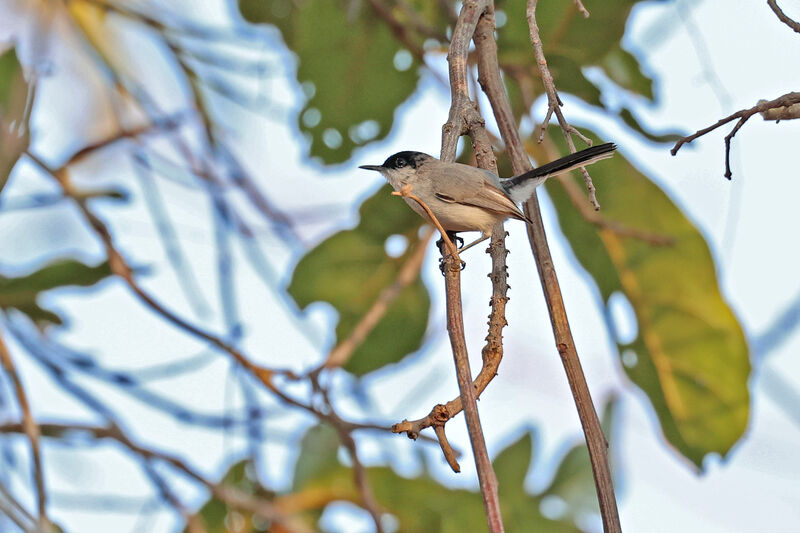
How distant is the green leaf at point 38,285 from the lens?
2.13m

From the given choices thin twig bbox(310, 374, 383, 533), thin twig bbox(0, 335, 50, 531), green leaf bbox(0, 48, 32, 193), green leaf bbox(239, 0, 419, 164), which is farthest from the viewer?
green leaf bbox(239, 0, 419, 164)

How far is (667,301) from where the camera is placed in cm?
197

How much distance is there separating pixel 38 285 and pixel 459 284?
5.15 feet

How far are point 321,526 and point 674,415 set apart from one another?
1010mm

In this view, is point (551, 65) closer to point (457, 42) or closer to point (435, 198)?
point (435, 198)

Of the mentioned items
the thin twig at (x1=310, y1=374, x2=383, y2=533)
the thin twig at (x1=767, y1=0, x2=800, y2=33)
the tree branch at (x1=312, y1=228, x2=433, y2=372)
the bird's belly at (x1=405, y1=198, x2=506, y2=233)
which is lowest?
the thin twig at (x1=310, y1=374, x2=383, y2=533)

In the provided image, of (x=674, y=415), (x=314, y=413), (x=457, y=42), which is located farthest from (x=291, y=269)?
(x=457, y=42)

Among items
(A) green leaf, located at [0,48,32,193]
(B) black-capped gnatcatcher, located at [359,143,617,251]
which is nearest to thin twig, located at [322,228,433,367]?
(B) black-capped gnatcatcher, located at [359,143,617,251]

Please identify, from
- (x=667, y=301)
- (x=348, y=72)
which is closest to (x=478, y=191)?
(x=667, y=301)

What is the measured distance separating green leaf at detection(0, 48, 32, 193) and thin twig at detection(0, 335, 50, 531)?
0.36 metres

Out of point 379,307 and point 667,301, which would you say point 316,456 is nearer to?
point 379,307

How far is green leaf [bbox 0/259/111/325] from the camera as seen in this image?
7.00 feet

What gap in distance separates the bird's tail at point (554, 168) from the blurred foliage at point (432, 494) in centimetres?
84

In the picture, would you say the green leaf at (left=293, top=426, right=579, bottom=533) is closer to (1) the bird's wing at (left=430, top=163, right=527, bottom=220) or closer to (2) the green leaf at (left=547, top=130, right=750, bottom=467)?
(2) the green leaf at (left=547, top=130, right=750, bottom=467)
